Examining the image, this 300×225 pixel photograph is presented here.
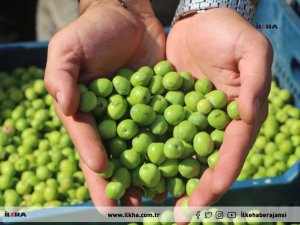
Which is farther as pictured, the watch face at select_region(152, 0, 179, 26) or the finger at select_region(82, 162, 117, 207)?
the watch face at select_region(152, 0, 179, 26)

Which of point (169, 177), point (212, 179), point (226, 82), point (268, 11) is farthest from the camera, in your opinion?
point (268, 11)

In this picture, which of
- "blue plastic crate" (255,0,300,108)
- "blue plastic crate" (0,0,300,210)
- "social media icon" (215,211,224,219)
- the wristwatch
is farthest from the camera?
"blue plastic crate" (255,0,300,108)

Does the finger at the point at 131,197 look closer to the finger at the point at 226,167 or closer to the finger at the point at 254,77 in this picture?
the finger at the point at 226,167

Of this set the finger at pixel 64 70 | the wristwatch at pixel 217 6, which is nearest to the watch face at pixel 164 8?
the wristwatch at pixel 217 6

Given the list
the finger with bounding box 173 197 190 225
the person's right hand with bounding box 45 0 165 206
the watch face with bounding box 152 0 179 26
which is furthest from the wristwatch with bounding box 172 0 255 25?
the watch face with bounding box 152 0 179 26

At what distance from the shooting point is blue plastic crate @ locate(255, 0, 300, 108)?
3473 mm

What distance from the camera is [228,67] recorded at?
2205 millimetres

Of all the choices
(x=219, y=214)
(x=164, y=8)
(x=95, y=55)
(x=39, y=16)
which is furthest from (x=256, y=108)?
(x=39, y=16)

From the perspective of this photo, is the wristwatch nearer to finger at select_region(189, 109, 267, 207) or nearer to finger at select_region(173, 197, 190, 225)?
finger at select_region(189, 109, 267, 207)

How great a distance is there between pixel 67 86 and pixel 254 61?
2.46 feet

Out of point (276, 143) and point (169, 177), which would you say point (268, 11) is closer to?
point (276, 143)

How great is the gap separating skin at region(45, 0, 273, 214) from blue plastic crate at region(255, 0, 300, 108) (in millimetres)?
1243

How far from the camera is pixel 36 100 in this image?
11.6 feet

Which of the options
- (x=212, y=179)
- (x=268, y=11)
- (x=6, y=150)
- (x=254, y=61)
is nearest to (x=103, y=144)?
(x=212, y=179)
